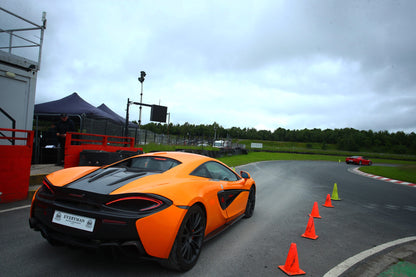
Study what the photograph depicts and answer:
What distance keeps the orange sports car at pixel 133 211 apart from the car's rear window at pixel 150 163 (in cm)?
3

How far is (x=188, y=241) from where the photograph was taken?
2.82 m

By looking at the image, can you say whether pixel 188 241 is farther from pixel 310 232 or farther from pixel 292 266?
pixel 310 232

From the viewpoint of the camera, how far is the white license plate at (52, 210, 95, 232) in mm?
2357

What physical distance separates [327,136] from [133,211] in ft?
459

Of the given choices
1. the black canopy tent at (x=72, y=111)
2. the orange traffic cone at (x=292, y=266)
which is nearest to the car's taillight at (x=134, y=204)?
the orange traffic cone at (x=292, y=266)

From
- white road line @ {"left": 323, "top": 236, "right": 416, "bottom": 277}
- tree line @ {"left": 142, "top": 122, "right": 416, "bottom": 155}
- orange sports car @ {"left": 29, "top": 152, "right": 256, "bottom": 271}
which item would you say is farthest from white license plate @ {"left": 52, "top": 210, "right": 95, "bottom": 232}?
tree line @ {"left": 142, "top": 122, "right": 416, "bottom": 155}

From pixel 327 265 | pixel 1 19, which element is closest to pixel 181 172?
pixel 327 265

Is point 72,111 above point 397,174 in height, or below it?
above

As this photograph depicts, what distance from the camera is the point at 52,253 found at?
2973 mm

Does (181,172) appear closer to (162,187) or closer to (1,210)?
(162,187)

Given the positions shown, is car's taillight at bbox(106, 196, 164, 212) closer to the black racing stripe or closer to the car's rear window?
the black racing stripe

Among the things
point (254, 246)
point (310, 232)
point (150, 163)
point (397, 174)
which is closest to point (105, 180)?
point (150, 163)

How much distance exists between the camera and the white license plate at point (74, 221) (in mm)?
2357

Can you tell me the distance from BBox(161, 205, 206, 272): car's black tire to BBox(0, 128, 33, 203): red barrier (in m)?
4.12
